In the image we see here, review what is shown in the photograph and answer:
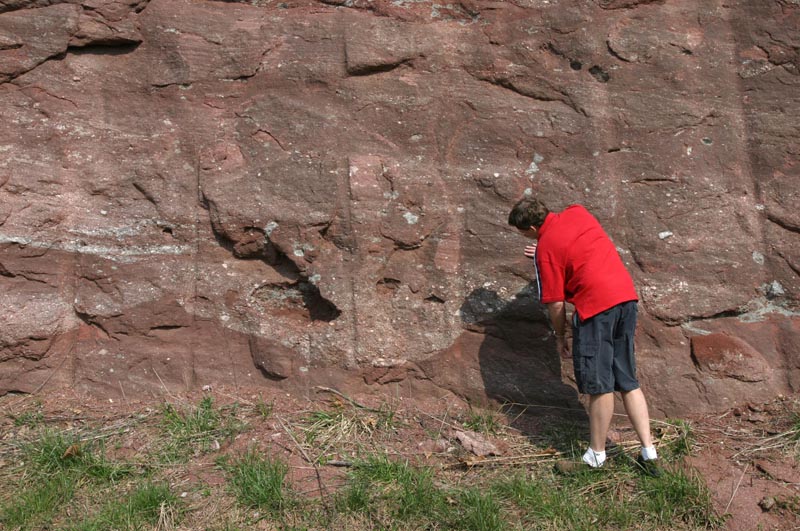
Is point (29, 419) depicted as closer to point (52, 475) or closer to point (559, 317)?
point (52, 475)

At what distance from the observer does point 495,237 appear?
4.37 m

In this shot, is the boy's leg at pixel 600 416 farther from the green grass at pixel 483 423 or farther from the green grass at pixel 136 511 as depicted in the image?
the green grass at pixel 136 511

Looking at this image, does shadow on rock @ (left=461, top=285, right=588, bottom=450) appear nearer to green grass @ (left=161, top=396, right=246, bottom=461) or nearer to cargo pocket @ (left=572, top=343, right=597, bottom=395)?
cargo pocket @ (left=572, top=343, right=597, bottom=395)

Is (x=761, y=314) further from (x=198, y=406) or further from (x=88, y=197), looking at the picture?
(x=88, y=197)

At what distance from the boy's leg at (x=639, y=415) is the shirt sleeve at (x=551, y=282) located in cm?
54

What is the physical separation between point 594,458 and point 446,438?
739 mm

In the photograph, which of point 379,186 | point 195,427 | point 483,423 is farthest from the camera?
point 379,186

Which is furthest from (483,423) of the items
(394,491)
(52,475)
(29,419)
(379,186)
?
(29,419)

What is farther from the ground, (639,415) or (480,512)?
(639,415)

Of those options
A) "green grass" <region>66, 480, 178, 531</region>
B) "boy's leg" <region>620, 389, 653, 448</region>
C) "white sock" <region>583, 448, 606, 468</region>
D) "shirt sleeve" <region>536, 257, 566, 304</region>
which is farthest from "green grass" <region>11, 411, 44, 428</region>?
"boy's leg" <region>620, 389, 653, 448</region>

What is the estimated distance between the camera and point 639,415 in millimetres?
3666

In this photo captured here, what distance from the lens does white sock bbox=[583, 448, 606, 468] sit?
3.70 m

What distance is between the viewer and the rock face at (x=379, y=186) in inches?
169

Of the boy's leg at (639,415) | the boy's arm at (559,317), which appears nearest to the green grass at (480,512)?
the boy's leg at (639,415)
